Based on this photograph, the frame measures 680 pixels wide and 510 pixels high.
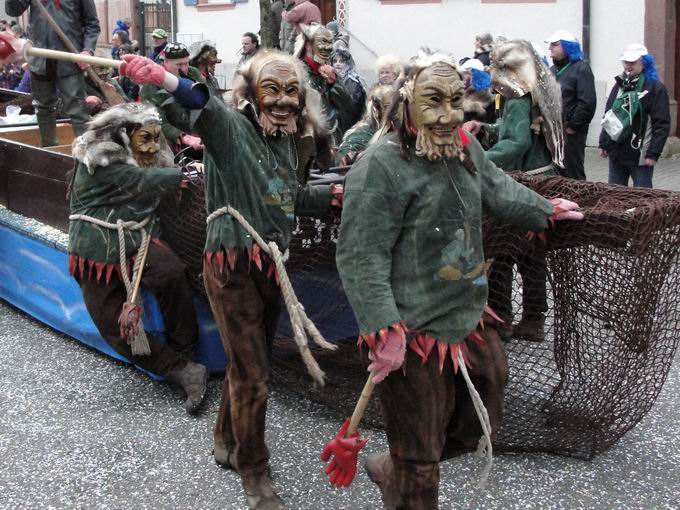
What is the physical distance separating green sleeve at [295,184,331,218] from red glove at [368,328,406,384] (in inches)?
40.3

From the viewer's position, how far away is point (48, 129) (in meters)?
6.74

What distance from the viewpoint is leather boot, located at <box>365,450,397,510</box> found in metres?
3.01

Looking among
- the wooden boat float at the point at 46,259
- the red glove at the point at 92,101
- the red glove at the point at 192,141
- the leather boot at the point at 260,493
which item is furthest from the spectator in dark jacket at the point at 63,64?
the leather boot at the point at 260,493

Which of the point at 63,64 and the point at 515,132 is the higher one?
the point at 63,64

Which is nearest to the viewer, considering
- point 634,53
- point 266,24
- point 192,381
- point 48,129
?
point 192,381

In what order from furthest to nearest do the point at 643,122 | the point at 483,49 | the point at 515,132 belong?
the point at 483,49, the point at 643,122, the point at 515,132

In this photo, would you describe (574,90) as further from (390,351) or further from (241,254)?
(390,351)

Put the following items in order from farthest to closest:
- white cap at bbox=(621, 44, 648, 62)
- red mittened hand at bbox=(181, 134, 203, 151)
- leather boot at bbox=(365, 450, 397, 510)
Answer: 1. white cap at bbox=(621, 44, 648, 62)
2. red mittened hand at bbox=(181, 134, 203, 151)
3. leather boot at bbox=(365, 450, 397, 510)

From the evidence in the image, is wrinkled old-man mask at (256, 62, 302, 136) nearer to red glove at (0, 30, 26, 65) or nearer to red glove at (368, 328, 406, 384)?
red glove at (0, 30, 26, 65)

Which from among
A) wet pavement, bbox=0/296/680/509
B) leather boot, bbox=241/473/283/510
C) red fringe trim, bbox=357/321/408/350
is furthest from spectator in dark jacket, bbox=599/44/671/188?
red fringe trim, bbox=357/321/408/350

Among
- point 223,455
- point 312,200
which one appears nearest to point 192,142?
point 312,200

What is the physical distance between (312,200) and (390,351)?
1079 millimetres

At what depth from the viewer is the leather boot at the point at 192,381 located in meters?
4.31

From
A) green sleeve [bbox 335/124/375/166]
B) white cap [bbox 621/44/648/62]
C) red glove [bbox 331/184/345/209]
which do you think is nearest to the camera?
red glove [bbox 331/184/345/209]
